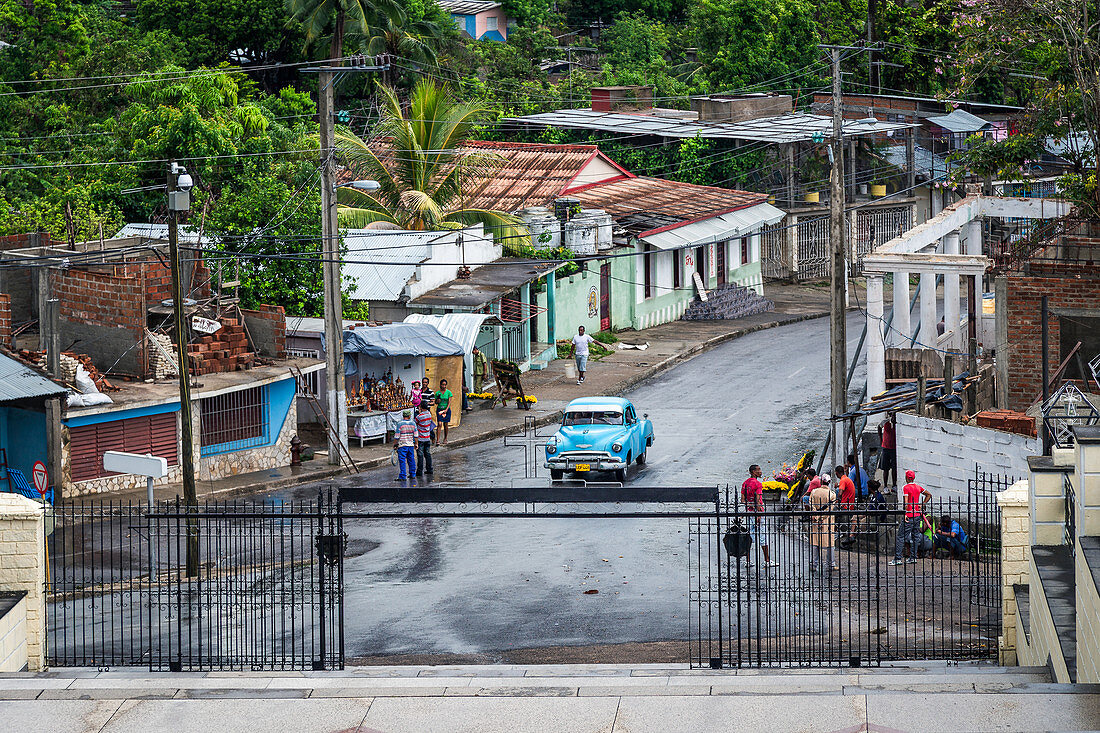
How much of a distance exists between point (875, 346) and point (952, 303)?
17.2 ft

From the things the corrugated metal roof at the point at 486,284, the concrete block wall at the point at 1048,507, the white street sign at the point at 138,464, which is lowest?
the white street sign at the point at 138,464

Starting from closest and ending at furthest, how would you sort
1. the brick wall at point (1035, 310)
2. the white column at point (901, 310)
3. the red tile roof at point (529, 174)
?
the brick wall at point (1035, 310) < the white column at point (901, 310) < the red tile roof at point (529, 174)

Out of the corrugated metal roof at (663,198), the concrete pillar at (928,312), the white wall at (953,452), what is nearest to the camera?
the white wall at (953,452)

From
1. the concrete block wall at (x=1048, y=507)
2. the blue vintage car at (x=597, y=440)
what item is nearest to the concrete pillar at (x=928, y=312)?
the blue vintage car at (x=597, y=440)

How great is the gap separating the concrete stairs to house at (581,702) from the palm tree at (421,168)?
28.3m

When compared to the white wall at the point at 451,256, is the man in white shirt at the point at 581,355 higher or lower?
lower

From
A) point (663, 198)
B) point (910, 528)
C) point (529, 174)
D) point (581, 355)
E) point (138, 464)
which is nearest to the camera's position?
point (910, 528)

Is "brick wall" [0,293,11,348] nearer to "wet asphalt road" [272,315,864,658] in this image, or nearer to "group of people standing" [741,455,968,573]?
"wet asphalt road" [272,315,864,658]

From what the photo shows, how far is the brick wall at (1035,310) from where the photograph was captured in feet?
84.1

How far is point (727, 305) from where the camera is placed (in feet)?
152

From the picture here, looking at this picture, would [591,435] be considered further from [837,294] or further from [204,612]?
[204,612]

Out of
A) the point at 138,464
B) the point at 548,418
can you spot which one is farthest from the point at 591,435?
the point at 138,464

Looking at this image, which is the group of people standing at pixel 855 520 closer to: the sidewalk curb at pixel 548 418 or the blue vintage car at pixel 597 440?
the blue vintage car at pixel 597 440

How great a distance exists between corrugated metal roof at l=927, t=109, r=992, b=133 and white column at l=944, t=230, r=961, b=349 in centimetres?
2112
